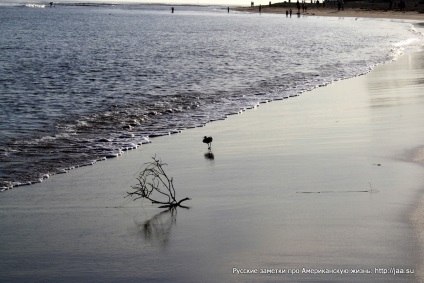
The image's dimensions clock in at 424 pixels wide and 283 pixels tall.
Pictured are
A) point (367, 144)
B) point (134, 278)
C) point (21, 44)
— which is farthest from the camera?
point (21, 44)

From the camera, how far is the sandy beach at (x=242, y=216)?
575cm

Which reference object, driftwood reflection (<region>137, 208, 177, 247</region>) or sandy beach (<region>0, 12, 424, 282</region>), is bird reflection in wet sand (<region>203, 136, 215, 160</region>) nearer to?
sandy beach (<region>0, 12, 424, 282</region>)

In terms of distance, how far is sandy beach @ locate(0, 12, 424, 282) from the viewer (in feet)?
18.9

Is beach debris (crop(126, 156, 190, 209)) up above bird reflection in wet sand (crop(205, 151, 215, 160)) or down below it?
above

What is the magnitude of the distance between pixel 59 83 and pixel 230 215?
15681 millimetres

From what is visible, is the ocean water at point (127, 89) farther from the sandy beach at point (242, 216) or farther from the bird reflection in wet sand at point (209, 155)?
the bird reflection in wet sand at point (209, 155)

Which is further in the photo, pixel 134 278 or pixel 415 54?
pixel 415 54

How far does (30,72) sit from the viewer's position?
2567 cm

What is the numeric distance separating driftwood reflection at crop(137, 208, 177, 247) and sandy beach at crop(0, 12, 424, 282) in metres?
0.01

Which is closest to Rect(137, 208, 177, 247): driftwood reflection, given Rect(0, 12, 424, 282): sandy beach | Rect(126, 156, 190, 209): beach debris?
Rect(0, 12, 424, 282): sandy beach

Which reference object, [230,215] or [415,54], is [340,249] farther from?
[415,54]

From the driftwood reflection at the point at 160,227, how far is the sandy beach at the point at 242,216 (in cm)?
1

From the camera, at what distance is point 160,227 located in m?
6.89

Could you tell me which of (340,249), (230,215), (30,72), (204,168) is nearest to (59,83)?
Result: (30,72)
